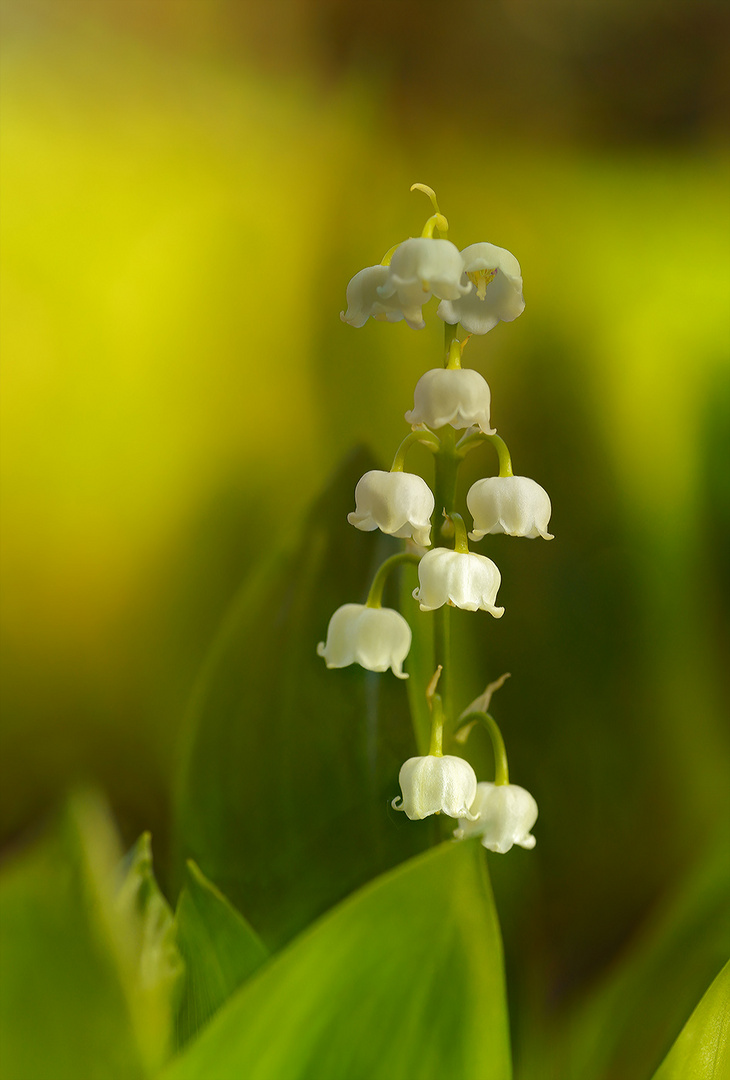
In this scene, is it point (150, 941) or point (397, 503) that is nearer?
point (397, 503)

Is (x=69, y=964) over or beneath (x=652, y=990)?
over

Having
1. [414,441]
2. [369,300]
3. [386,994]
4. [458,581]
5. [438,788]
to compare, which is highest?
[369,300]

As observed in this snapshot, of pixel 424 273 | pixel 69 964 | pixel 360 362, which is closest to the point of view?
pixel 424 273

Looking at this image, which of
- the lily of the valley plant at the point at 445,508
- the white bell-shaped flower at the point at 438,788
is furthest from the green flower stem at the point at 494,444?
the white bell-shaped flower at the point at 438,788

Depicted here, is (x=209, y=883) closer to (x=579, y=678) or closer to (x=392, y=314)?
(x=579, y=678)

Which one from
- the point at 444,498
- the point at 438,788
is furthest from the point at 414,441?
the point at 438,788

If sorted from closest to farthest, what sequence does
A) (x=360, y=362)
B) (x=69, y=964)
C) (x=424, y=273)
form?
(x=424, y=273), (x=69, y=964), (x=360, y=362)

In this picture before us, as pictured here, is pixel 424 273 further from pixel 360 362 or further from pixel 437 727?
pixel 437 727

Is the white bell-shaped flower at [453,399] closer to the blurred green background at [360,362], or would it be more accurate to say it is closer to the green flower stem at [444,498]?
the green flower stem at [444,498]

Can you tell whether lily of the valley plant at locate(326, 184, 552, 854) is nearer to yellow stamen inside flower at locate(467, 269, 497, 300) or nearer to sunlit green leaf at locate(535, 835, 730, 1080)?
yellow stamen inside flower at locate(467, 269, 497, 300)
